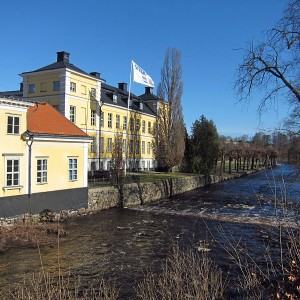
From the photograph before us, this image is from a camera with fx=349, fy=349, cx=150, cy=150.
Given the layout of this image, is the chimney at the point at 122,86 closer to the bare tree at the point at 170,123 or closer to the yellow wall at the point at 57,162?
the bare tree at the point at 170,123

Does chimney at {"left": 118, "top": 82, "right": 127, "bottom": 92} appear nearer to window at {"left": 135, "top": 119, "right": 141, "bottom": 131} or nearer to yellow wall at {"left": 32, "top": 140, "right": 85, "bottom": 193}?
window at {"left": 135, "top": 119, "right": 141, "bottom": 131}

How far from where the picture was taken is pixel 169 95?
45.8 meters

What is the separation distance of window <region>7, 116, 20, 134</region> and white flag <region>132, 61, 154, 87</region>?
1745cm

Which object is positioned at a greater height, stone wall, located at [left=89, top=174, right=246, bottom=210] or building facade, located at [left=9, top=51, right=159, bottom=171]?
building facade, located at [left=9, top=51, right=159, bottom=171]

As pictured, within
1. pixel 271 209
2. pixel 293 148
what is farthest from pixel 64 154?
pixel 271 209

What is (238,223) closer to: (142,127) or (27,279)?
(27,279)

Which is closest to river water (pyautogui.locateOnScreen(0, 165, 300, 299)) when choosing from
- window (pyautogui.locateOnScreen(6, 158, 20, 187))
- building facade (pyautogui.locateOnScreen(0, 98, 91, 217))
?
building facade (pyautogui.locateOnScreen(0, 98, 91, 217))

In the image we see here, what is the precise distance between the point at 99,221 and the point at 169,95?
27927 mm

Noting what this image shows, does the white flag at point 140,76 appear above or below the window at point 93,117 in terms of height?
above

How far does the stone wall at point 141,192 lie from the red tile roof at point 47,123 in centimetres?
453

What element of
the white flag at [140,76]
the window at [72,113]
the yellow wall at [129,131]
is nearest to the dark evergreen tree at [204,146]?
the yellow wall at [129,131]

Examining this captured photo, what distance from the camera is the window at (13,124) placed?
18359mm

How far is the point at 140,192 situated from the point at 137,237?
40.7 feet

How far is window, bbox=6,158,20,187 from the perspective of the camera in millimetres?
18438
